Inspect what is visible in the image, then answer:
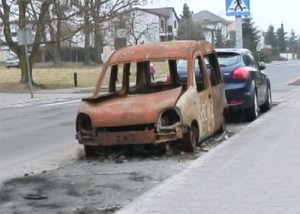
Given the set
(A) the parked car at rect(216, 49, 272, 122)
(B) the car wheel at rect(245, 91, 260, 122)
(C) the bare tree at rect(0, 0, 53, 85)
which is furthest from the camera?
(C) the bare tree at rect(0, 0, 53, 85)

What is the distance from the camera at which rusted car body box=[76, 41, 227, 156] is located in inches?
Answer: 383

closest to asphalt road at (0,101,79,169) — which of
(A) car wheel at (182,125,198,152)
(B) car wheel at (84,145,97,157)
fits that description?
(B) car wheel at (84,145,97,157)

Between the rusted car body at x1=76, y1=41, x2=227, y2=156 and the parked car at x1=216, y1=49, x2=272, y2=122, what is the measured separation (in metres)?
1.86

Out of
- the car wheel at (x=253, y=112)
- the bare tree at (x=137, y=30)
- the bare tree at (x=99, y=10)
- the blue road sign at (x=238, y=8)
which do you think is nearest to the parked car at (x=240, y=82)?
the car wheel at (x=253, y=112)

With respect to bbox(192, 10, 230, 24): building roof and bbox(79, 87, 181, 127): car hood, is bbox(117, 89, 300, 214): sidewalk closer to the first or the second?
bbox(79, 87, 181, 127): car hood

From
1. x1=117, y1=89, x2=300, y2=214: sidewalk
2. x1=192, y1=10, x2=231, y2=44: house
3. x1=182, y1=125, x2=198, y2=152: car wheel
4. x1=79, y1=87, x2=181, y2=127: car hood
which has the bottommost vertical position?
x1=117, y1=89, x2=300, y2=214: sidewalk

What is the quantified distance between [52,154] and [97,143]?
5.49ft

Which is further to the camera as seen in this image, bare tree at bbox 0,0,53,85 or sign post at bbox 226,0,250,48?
bare tree at bbox 0,0,53,85

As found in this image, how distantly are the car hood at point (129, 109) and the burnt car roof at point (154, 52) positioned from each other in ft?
2.99

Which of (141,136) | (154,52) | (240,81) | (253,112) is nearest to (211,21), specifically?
(253,112)

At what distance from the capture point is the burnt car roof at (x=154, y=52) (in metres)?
10.9

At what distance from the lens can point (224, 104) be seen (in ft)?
40.4

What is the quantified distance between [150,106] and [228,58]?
16.4ft

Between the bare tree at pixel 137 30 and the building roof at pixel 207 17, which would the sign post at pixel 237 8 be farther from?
the building roof at pixel 207 17
